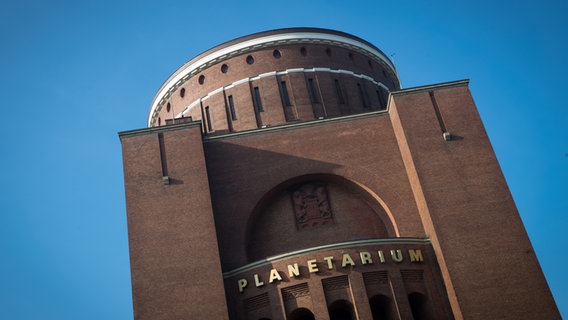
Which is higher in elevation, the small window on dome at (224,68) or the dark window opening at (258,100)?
the small window on dome at (224,68)

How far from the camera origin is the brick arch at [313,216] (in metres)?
29.6

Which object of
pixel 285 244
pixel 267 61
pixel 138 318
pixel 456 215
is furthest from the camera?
pixel 267 61

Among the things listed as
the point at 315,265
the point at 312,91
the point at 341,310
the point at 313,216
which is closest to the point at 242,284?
the point at 315,265

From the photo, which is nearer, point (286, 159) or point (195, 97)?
point (286, 159)

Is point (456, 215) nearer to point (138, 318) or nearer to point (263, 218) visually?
point (263, 218)

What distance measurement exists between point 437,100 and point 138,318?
1624 centimetres

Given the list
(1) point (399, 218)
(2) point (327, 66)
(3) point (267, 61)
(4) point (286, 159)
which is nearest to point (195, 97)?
(3) point (267, 61)

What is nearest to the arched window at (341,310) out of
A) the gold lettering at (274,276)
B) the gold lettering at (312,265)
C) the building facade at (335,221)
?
the building facade at (335,221)

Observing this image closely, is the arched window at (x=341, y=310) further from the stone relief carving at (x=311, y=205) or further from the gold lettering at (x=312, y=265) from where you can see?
the stone relief carving at (x=311, y=205)

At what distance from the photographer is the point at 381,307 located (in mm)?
26969

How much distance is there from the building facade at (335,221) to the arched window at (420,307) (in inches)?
3.5

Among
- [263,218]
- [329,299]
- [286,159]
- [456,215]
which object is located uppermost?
[286,159]

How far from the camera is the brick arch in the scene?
29.6 meters

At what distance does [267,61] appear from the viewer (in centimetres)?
3784
